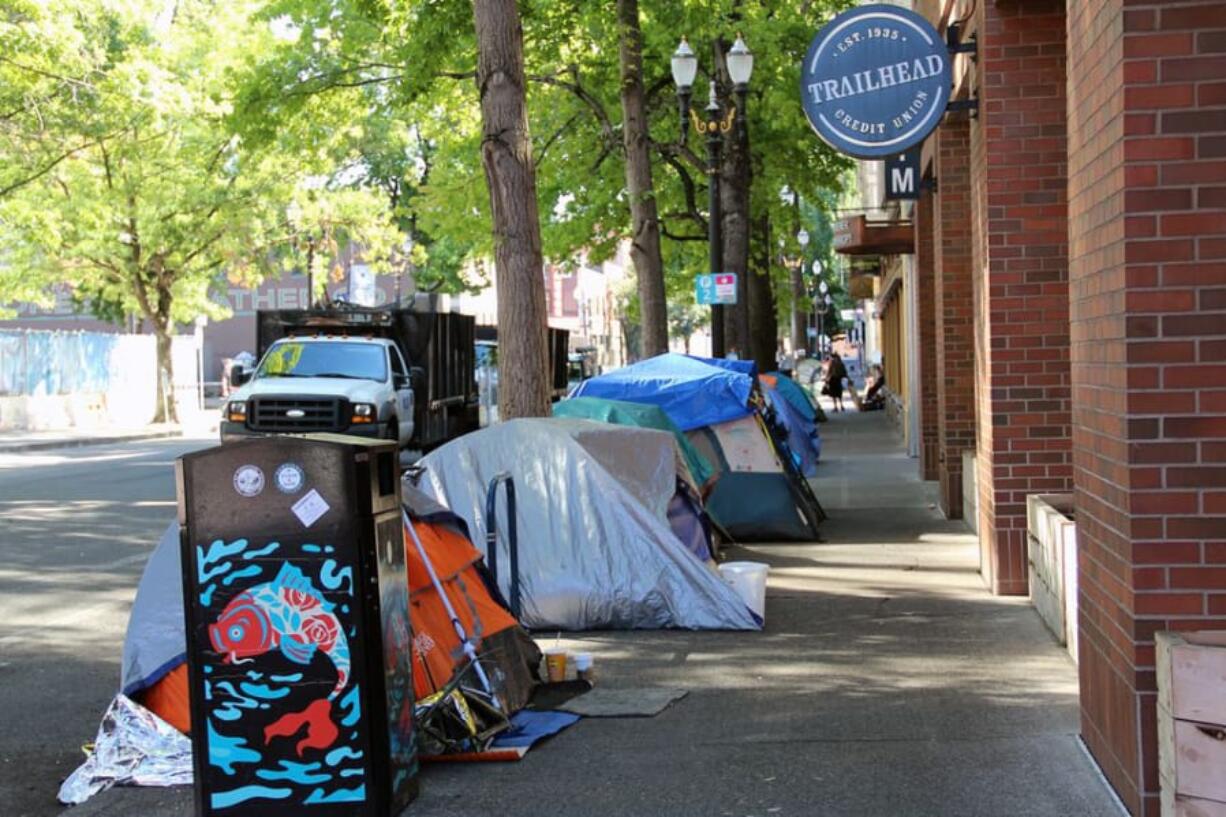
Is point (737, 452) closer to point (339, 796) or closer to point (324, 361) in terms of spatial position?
point (324, 361)

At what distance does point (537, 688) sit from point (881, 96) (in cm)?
542

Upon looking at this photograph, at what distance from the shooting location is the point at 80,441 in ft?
110

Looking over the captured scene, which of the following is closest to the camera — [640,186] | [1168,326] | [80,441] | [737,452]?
[1168,326]

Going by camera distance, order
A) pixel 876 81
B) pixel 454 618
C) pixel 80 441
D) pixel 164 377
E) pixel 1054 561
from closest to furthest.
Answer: pixel 454 618, pixel 1054 561, pixel 876 81, pixel 80 441, pixel 164 377

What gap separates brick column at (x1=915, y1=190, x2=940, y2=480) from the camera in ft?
62.5

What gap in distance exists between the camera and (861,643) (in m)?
9.27

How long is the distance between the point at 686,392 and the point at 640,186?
22.1 feet

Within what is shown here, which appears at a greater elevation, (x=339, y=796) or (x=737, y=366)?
(x=737, y=366)

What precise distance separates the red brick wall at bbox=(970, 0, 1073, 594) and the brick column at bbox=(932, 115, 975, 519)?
3.32 meters

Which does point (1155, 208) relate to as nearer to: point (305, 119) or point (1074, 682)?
point (1074, 682)

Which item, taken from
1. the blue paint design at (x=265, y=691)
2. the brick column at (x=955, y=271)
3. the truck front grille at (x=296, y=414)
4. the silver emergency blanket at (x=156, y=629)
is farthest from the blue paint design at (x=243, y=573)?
the truck front grille at (x=296, y=414)

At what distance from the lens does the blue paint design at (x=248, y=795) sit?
222 inches

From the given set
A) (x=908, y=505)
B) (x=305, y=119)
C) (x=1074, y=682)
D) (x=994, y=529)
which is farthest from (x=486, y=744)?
(x=305, y=119)

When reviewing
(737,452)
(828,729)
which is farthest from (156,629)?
(737,452)
